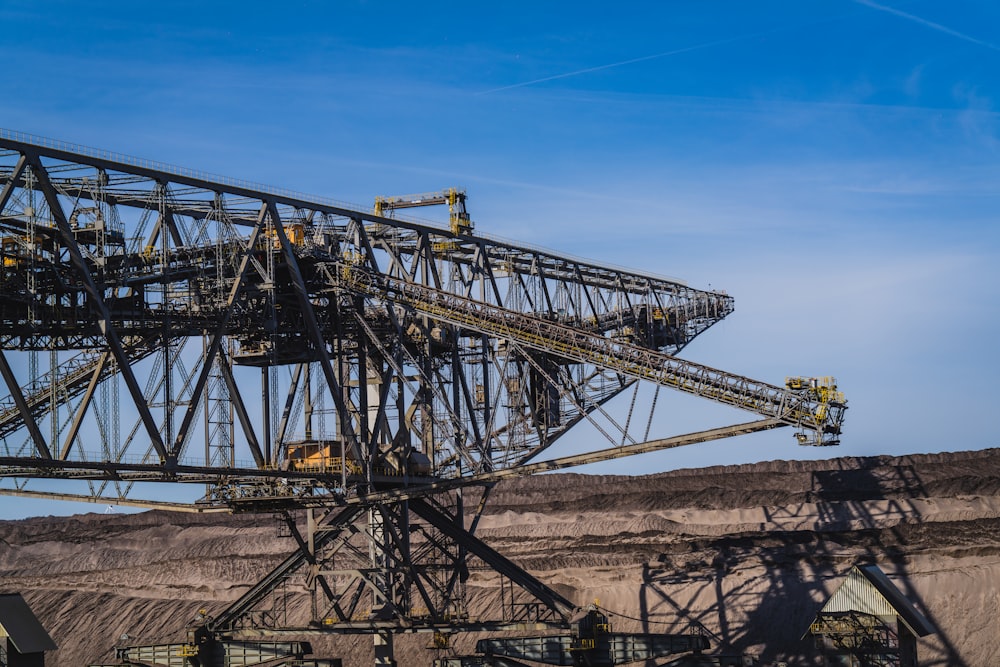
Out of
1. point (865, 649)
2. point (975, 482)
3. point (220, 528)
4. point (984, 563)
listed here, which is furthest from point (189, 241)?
point (220, 528)

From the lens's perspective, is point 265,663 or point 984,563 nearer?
point 265,663

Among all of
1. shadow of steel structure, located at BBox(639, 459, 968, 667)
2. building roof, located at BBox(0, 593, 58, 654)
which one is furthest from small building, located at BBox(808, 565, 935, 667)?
building roof, located at BBox(0, 593, 58, 654)

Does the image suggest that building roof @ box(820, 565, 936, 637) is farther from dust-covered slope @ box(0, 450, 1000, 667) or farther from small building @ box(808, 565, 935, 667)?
dust-covered slope @ box(0, 450, 1000, 667)

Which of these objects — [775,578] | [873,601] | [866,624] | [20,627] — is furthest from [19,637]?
[775,578]

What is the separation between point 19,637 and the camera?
4422 cm

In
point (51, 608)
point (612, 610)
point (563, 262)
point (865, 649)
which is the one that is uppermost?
point (563, 262)

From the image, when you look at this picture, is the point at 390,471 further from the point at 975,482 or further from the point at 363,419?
the point at 975,482

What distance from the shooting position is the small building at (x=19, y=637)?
145 feet

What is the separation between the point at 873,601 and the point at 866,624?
94cm

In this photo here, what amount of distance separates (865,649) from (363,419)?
72.6 feet

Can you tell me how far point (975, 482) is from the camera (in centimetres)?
9488

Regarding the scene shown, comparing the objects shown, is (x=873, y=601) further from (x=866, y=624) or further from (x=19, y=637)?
(x=19, y=637)

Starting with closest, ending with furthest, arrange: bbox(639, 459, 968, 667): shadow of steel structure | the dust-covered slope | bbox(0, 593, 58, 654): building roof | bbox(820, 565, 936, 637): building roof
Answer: bbox(0, 593, 58, 654): building roof → bbox(820, 565, 936, 637): building roof → bbox(639, 459, 968, 667): shadow of steel structure → the dust-covered slope

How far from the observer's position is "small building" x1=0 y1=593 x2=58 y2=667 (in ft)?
145
